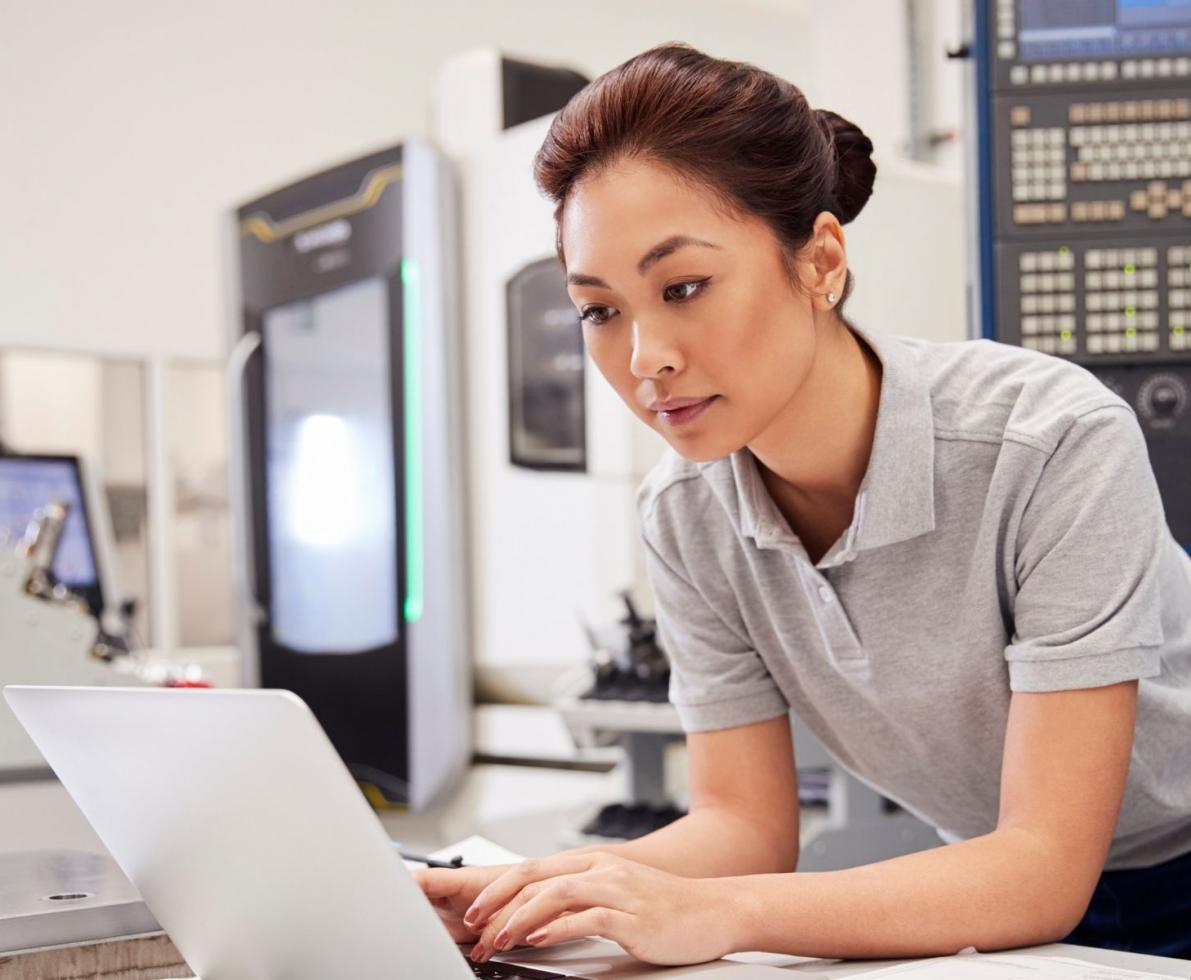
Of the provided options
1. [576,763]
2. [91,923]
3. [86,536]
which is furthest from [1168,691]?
[86,536]

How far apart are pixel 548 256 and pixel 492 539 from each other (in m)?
0.62

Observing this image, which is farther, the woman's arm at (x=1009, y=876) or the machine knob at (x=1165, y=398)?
the machine knob at (x=1165, y=398)

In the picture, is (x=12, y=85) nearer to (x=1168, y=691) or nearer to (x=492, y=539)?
(x=492, y=539)

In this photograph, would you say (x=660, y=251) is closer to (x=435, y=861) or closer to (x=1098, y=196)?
(x=435, y=861)

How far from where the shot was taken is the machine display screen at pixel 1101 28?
1.65 meters

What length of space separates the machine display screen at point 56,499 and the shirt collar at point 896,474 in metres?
2.48

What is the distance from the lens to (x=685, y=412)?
101cm

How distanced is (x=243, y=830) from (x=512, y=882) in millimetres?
225

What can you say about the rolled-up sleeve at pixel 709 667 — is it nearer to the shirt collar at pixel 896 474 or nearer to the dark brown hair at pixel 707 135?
the shirt collar at pixel 896 474

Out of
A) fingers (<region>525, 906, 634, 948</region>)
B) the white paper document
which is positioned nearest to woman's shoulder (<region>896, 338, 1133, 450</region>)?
the white paper document

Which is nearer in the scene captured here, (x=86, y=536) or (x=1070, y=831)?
(x=1070, y=831)

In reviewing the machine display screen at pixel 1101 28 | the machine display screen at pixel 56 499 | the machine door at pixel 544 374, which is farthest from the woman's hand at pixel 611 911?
the machine display screen at pixel 56 499

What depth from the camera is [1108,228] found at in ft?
5.43

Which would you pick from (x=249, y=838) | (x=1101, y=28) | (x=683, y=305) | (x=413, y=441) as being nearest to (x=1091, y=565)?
(x=683, y=305)
